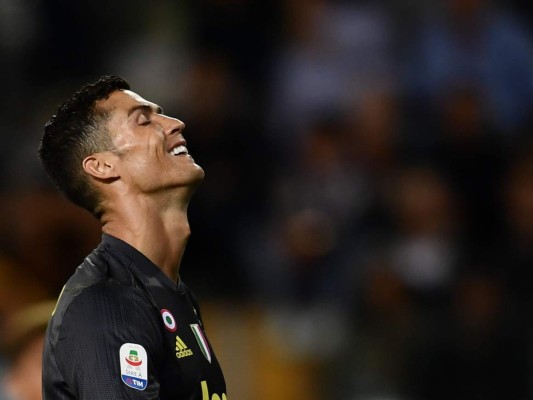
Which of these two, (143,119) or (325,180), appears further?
(325,180)

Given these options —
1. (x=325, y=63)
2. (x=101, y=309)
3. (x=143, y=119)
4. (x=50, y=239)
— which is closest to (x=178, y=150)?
(x=143, y=119)

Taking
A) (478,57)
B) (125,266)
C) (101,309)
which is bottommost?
(101,309)

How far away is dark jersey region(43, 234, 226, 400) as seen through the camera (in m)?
2.56

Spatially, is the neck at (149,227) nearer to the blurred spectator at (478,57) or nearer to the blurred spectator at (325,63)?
the blurred spectator at (325,63)

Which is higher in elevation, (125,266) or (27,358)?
(125,266)

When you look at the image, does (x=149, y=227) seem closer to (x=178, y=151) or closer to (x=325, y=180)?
(x=178, y=151)

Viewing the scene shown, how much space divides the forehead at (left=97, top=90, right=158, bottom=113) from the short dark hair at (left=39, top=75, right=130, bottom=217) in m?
0.03

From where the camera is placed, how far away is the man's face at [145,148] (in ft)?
10.2

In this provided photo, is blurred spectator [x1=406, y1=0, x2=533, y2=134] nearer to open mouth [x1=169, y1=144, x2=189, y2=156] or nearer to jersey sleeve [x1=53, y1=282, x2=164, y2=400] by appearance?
open mouth [x1=169, y1=144, x2=189, y2=156]

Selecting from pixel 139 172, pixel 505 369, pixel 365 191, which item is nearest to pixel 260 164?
pixel 365 191

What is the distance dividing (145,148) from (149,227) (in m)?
0.25

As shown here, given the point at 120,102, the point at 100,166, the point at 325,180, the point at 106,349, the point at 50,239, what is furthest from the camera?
the point at 325,180

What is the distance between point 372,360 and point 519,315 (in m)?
0.84

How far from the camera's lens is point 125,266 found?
9.66 feet
